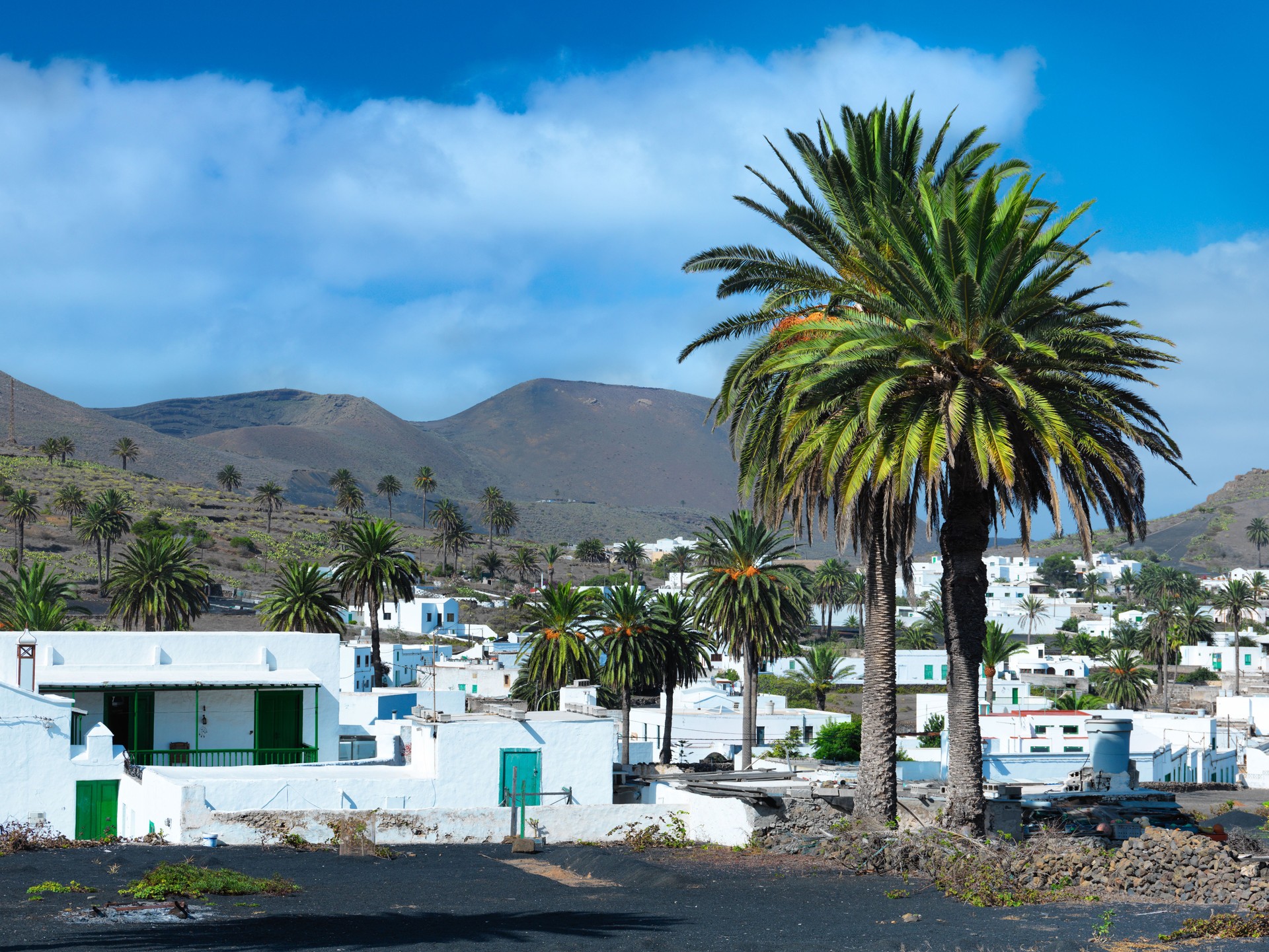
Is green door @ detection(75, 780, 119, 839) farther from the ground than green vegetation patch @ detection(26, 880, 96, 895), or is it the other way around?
green vegetation patch @ detection(26, 880, 96, 895)

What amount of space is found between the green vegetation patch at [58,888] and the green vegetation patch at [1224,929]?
1625 centimetres

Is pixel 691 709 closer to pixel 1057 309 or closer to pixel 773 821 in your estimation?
pixel 773 821

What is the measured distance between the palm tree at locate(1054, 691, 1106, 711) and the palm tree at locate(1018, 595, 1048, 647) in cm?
5158

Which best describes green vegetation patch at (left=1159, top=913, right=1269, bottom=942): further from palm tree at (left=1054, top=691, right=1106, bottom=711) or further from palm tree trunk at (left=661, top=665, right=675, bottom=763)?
palm tree at (left=1054, top=691, right=1106, bottom=711)

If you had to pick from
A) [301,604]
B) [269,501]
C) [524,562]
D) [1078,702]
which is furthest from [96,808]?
[524,562]

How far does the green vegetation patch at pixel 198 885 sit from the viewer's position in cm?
1992

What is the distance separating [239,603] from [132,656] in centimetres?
7726

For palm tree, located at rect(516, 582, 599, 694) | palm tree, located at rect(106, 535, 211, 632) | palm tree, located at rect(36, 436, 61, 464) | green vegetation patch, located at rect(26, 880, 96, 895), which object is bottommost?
green vegetation patch, located at rect(26, 880, 96, 895)

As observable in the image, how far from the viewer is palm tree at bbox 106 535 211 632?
68062mm

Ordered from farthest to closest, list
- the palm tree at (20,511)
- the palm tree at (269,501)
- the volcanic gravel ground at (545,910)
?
the palm tree at (269,501) → the palm tree at (20,511) → the volcanic gravel ground at (545,910)

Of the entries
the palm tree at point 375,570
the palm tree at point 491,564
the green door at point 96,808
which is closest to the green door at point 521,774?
the green door at point 96,808

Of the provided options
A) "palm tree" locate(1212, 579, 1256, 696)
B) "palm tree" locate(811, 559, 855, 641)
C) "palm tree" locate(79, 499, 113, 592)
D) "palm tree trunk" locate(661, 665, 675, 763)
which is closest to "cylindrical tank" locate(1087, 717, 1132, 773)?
"palm tree trunk" locate(661, 665, 675, 763)

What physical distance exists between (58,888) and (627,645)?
38.2m

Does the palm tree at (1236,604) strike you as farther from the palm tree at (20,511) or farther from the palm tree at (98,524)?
the palm tree at (20,511)
